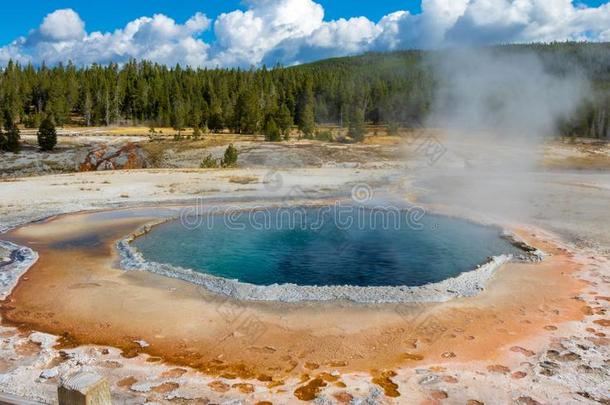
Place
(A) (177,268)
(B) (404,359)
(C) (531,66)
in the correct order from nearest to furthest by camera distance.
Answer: (B) (404,359) → (A) (177,268) → (C) (531,66)

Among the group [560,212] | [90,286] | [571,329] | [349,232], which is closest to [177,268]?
[90,286]

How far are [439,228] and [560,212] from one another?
4.13 meters

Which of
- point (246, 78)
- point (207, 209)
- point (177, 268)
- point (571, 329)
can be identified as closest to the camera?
point (571, 329)

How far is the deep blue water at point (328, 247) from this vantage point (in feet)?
30.6

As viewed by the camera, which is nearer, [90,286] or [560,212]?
[90,286]

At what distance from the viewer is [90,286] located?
8305mm

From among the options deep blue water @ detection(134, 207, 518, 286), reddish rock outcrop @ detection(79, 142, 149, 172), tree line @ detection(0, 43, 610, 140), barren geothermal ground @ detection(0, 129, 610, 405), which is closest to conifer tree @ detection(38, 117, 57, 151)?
reddish rock outcrop @ detection(79, 142, 149, 172)

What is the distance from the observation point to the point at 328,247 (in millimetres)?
11383

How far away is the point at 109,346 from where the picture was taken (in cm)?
601

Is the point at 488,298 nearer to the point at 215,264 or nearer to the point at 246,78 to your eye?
the point at 215,264

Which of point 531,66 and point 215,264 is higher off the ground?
point 531,66

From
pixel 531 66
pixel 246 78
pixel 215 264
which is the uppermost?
pixel 246 78

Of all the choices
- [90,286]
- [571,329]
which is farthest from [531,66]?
[90,286]

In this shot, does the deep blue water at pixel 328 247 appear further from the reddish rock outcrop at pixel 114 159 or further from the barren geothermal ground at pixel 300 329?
the reddish rock outcrop at pixel 114 159
